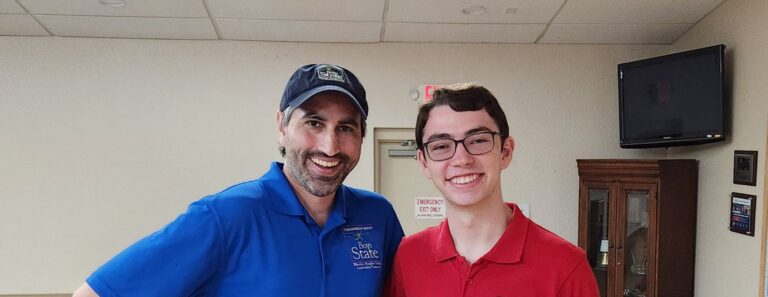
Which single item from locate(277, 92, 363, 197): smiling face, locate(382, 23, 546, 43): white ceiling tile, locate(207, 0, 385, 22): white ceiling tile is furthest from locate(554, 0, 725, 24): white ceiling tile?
locate(277, 92, 363, 197): smiling face

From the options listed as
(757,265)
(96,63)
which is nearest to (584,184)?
(757,265)

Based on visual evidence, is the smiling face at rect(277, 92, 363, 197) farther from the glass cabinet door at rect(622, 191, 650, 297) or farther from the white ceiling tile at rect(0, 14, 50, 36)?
the white ceiling tile at rect(0, 14, 50, 36)

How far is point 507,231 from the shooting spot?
1.29m

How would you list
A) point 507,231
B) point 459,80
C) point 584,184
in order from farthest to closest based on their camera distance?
point 459,80 → point 584,184 → point 507,231

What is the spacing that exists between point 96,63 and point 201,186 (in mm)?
1243

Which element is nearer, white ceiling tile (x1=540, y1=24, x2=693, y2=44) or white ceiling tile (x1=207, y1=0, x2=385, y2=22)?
white ceiling tile (x1=207, y1=0, x2=385, y2=22)

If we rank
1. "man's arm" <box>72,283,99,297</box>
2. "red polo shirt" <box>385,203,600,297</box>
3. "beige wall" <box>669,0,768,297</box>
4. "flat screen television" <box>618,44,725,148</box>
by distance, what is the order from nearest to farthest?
"man's arm" <box>72,283,99,297</box>, "red polo shirt" <box>385,203,600,297</box>, "beige wall" <box>669,0,768,297</box>, "flat screen television" <box>618,44,725,148</box>

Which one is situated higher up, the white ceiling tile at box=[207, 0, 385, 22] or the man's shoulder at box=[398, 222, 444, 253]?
the white ceiling tile at box=[207, 0, 385, 22]

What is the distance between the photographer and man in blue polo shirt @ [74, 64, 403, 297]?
3.60 ft

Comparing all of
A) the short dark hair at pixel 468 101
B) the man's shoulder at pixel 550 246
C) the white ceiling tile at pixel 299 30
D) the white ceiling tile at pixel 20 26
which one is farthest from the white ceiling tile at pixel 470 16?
the white ceiling tile at pixel 20 26

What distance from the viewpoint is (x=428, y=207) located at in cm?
398

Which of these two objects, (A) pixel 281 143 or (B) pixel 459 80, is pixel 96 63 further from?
(A) pixel 281 143

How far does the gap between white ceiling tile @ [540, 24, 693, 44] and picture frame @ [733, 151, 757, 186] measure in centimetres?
106

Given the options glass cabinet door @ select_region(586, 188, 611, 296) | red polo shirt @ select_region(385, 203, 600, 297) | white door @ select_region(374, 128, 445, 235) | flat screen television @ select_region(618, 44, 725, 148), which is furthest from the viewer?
white door @ select_region(374, 128, 445, 235)
